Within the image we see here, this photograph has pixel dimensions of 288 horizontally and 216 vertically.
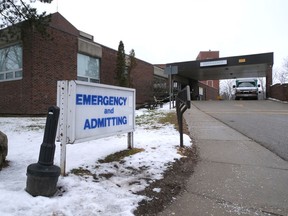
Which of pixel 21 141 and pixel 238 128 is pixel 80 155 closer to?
pixel 21 141

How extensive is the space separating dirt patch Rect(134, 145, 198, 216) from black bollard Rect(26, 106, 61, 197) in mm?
1088

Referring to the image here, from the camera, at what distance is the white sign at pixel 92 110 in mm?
4285

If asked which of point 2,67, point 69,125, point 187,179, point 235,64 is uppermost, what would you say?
point 235,64

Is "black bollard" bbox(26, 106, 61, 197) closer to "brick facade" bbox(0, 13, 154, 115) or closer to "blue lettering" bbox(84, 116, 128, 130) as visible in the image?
"blue lettering" bbox(84, 116, 128, 130)

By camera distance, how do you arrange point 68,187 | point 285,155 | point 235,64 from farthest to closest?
point 235,64 → point 285,155 → point 68,187

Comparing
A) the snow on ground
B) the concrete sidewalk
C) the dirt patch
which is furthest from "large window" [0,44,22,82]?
the dirt patch

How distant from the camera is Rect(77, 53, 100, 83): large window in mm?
18109

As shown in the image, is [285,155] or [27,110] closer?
Answer: [285,155]

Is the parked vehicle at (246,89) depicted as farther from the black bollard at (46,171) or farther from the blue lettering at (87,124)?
the black bollard at (46,171)

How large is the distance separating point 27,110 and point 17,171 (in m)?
11.4

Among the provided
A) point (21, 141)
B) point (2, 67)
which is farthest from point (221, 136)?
point (2, 67)

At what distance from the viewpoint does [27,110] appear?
15.1 m

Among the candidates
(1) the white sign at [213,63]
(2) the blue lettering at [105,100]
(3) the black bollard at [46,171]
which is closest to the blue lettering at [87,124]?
(2) the blue lettering at [105,100]

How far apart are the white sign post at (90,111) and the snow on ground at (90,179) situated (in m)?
0.54
